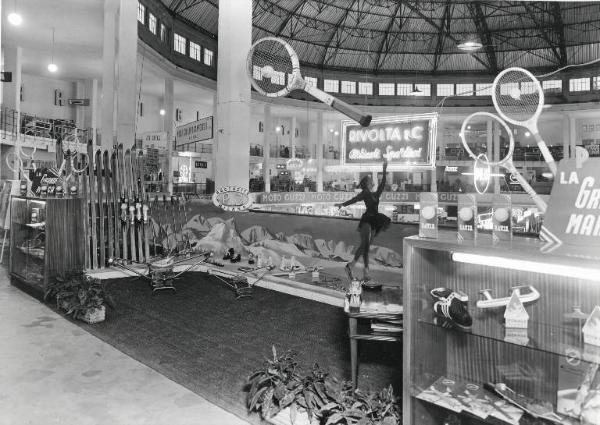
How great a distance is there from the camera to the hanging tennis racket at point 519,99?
2564 millimetres

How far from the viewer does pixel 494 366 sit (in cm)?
275

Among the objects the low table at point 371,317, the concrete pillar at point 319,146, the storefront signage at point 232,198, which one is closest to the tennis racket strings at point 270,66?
the low table at point 371,317

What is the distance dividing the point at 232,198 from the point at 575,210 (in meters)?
7.79

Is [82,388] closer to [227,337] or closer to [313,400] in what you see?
[227,337]

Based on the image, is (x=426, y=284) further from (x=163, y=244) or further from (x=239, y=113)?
(x=163, y=244)

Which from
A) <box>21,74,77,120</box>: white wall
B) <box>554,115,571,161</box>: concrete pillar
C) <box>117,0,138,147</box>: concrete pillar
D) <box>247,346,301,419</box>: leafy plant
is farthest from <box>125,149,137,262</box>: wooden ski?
<box>554,115,571,161</box>: concrete pillar

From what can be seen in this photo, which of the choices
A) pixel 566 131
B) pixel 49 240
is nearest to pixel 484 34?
pixel 566 131

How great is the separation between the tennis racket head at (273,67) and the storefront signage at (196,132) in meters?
3.81

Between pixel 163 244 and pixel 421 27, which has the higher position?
pixel 421 27

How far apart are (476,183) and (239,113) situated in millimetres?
6825

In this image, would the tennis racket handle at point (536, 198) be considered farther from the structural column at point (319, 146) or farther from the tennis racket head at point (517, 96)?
the structural column at point (319, 146)

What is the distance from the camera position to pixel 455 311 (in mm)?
2533

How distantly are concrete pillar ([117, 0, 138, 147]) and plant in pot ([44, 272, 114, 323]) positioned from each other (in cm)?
592

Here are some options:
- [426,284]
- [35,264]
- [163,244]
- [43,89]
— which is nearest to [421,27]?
[43,89]
